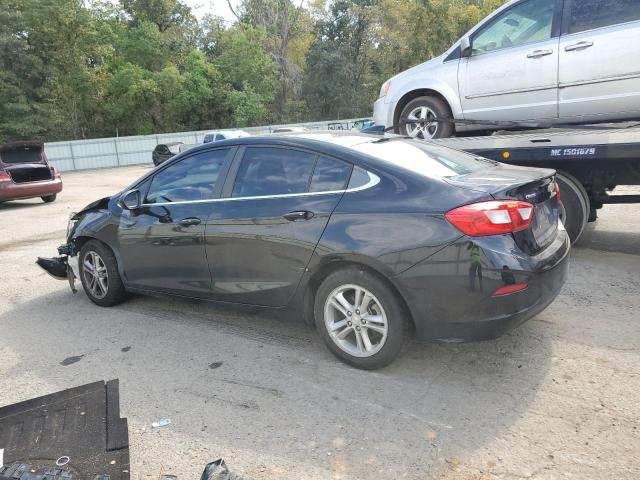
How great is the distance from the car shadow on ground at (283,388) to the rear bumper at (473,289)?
42cm

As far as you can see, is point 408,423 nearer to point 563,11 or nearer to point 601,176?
point 601,176

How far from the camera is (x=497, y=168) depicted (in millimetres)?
3943

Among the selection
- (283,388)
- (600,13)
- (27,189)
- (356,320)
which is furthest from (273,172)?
(27,189)

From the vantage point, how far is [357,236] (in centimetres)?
335

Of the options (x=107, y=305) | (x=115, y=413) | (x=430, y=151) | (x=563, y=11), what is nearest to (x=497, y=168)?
(x=430, y=151)

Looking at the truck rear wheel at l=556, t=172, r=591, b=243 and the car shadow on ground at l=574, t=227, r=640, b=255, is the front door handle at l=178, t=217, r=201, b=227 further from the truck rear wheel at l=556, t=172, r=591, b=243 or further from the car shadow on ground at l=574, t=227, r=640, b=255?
the car shadow on ground at l=574, t=227, r=640, b=255

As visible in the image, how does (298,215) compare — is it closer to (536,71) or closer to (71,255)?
(71,255)

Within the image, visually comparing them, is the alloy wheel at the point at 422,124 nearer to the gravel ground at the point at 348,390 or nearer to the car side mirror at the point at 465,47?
the car side mirror at the point at 465,47

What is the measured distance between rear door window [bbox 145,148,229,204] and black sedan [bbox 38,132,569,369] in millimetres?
13

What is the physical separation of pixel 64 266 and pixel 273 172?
10.0ft

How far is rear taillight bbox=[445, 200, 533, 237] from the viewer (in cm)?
304

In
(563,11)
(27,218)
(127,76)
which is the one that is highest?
(127,76)

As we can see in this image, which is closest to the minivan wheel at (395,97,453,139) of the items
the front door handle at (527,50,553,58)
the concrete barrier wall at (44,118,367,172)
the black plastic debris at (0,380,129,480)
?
the front door handle at (527,50,553,58)

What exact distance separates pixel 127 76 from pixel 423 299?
1641 inches
